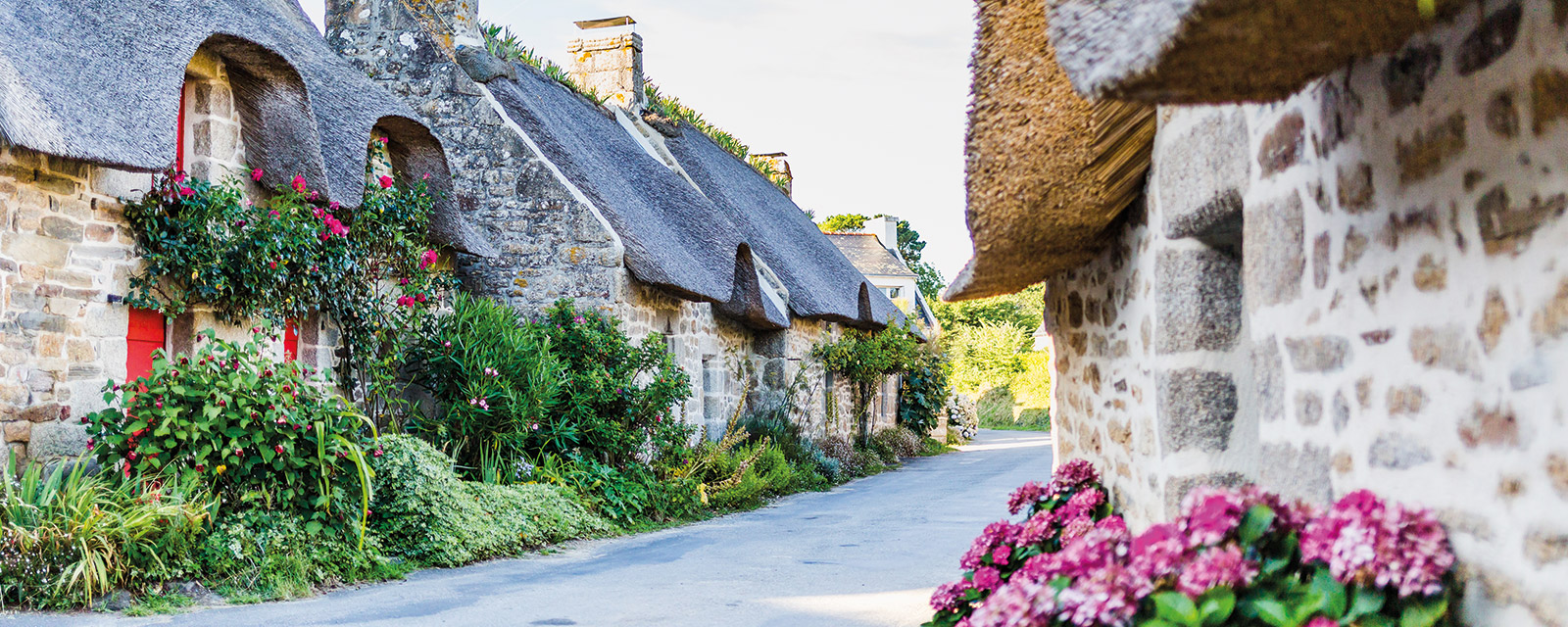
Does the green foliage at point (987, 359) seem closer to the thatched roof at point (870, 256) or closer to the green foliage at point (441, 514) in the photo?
the thatched roof at point (870, 256)

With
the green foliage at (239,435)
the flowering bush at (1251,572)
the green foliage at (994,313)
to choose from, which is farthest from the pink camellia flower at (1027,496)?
the green foliage at (994,313)

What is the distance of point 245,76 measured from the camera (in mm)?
7500

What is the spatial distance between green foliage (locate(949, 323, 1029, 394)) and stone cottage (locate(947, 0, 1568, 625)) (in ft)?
102

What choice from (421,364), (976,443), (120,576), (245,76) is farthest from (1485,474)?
(976,443)

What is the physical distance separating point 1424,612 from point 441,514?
6.09 m

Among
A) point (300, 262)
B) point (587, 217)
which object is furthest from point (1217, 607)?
point (587, 217)

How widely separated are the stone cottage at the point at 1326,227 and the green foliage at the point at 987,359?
31134 mm

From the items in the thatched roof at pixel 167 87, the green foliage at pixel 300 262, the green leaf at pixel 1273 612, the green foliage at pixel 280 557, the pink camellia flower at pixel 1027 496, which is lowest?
the green foliage at pixel 280 557

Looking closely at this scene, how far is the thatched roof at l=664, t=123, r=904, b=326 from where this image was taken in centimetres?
1526

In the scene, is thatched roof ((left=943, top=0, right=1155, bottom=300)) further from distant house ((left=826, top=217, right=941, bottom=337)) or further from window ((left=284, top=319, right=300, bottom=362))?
distant house ((left=826, top=217, right=941, bottom=337))

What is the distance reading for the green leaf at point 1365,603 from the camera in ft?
6.29

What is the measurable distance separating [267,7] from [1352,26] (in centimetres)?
855

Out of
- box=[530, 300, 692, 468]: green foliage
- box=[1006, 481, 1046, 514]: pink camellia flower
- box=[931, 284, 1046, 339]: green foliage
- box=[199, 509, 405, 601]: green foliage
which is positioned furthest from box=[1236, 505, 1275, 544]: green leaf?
box=[931, 284, 1046, 339]: green foliage

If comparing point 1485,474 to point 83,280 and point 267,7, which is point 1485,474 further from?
point 267,7
